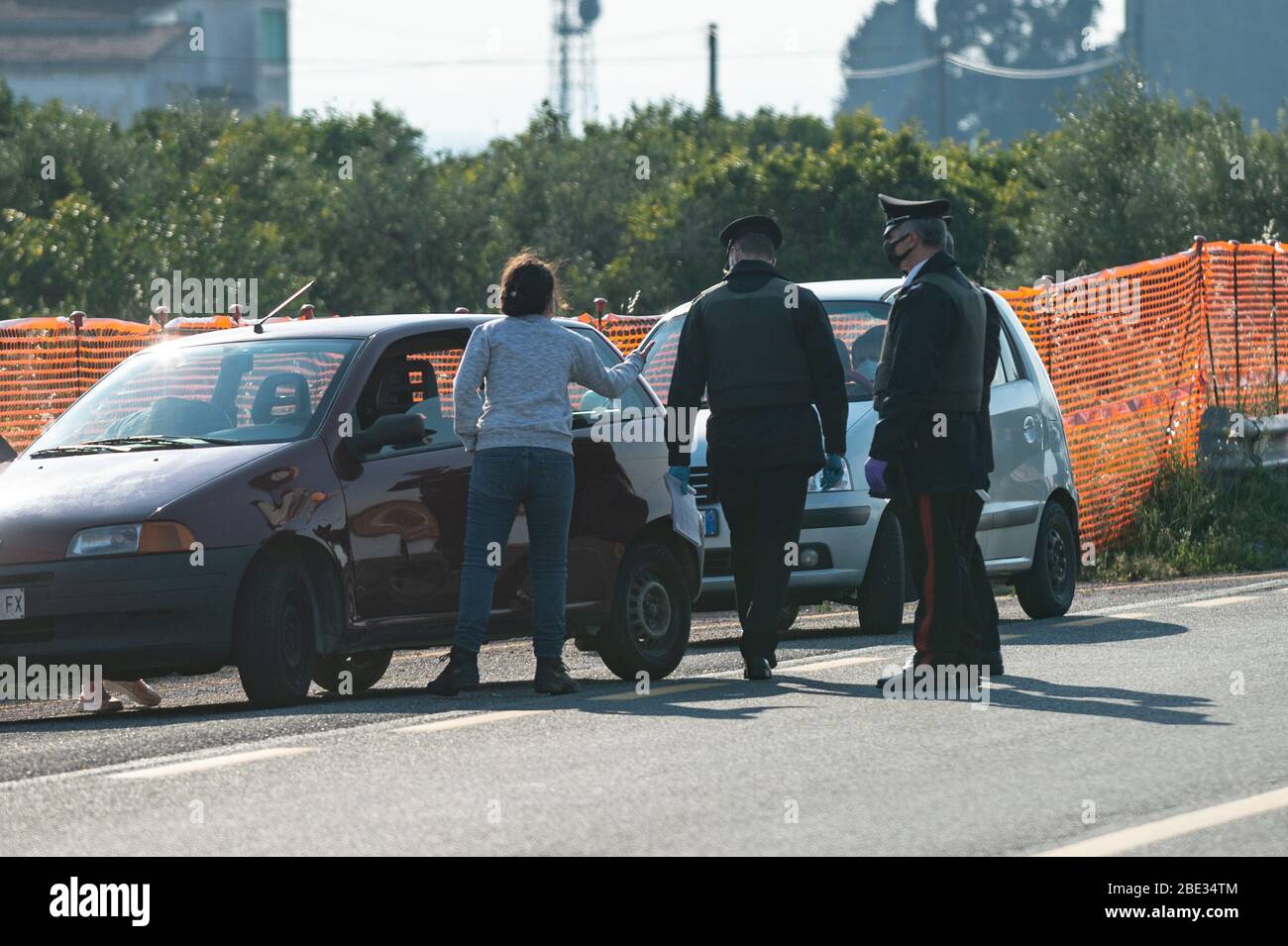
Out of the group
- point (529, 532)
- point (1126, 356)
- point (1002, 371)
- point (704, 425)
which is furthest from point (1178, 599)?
point (529, 532)

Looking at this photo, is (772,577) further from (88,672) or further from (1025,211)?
(1025,211)

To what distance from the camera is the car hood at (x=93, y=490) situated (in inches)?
367

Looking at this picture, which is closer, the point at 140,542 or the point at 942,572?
the point at 140,542

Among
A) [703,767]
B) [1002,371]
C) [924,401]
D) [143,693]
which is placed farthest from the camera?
[1002,371]

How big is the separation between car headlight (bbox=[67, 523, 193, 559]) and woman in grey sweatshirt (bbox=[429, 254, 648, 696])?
122cm

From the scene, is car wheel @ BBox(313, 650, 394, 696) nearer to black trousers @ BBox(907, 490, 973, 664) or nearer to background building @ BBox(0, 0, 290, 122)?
black trousers @ BBox(907, 490, 973, 664)

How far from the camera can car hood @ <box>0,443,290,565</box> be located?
933 cm

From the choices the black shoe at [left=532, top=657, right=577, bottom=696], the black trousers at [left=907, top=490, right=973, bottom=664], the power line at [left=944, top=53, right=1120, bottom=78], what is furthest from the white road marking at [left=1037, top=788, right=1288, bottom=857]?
the power line at [left=944, top=53, right=1120, bottom=78]

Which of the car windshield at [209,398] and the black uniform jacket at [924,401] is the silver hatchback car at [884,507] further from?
the car windshield at [209,398]

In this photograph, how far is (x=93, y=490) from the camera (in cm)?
949

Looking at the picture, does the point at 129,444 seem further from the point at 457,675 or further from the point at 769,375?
the point at 769,375

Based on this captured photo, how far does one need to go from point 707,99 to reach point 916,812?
68.7m

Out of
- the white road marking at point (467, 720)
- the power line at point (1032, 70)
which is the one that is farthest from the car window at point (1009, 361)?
the power line at point (1032, 70)

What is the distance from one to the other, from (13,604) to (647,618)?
2.80m
